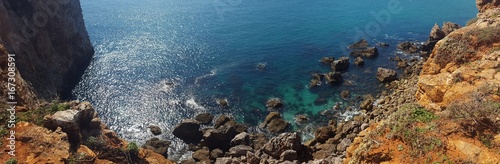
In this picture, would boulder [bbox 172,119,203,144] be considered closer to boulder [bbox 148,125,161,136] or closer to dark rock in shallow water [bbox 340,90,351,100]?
boulder [bbox 148,125,161,136]

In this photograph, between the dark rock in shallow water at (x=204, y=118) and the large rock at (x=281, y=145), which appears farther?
the dark rock in shallow water at (x=204, y=118)

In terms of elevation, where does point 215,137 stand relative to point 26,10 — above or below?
below

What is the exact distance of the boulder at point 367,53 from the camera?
234 feet

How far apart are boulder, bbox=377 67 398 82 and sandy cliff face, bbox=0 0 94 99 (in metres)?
59.5

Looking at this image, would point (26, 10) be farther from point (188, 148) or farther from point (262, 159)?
point (262, 159)

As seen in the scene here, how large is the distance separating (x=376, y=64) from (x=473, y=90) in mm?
46659

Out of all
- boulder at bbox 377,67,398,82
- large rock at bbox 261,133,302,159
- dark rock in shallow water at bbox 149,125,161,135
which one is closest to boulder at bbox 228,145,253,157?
large rock at bbox 261,133,302,159

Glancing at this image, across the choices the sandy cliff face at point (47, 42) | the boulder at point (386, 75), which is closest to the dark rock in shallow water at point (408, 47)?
the boulder at point (386, 75)

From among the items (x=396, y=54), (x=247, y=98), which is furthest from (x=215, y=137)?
(x=396, y=54)

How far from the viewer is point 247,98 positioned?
5644 centimetres

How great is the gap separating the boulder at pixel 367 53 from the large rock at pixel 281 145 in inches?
1609

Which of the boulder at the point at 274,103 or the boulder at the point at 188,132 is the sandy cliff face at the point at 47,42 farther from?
the boulder at the point at 274,103

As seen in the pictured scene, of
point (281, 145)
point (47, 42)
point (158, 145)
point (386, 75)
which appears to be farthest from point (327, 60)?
point (47, 42)

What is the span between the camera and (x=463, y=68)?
91.1 ft
